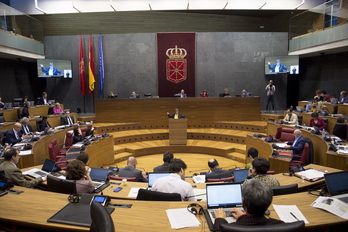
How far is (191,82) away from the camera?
12562 millimetres

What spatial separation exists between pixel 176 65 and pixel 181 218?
10705mm

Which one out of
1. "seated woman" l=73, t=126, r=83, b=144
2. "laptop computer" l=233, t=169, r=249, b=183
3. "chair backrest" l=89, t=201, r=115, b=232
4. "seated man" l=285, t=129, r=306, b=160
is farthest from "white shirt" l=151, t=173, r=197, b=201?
"seated woman" l=73, t=126, r=83, b=144

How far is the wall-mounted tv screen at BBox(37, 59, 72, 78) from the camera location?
11.4 meters

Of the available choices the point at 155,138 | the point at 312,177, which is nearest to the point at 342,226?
the point at 312,177

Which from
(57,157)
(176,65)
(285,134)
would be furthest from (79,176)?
(176,65)

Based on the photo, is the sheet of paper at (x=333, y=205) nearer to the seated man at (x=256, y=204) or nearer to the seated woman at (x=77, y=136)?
the seated man at (x=256, y=204)

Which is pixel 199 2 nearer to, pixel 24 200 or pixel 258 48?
pixel 258 48

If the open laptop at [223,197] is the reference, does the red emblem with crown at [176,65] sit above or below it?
above

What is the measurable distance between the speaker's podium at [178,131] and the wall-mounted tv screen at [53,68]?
651 centimetres

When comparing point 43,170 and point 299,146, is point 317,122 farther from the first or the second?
point 43,170

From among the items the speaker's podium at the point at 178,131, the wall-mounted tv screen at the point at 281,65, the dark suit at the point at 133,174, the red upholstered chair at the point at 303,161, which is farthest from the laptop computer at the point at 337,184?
the wall-mounted tv screen at the point at 281,65

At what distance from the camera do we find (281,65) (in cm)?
1180

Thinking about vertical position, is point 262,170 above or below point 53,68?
below

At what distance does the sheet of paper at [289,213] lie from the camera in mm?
2229
